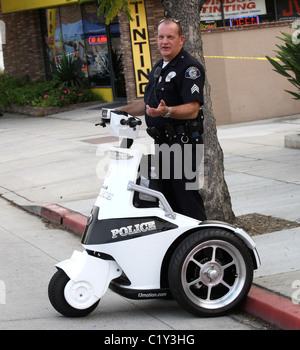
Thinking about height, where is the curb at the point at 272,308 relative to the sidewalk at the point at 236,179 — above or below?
below

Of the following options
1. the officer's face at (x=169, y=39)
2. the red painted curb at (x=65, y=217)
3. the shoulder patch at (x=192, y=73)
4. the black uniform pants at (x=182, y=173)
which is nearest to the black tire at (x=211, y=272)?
the black uniform pants at (x=182, y=173)

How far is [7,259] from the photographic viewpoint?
7.10m

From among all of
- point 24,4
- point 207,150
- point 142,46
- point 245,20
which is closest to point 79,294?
point 207,150

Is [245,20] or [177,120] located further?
[245,20]

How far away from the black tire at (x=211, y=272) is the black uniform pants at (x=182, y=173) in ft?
1.38

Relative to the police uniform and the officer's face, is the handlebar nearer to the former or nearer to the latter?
the police uniform

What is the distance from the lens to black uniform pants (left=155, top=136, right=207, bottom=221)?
5398mm

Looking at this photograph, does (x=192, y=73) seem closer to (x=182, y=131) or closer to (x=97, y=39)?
(x=182, y=131)

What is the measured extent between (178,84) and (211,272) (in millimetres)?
1430

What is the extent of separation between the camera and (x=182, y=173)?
214 inches

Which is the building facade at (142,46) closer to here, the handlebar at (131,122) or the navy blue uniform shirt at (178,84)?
the navy blue uniform shirt at (178,84)

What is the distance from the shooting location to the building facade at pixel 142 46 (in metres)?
15.9

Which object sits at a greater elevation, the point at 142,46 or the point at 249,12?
the point at 249,12
